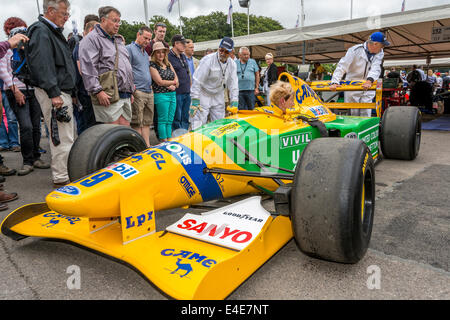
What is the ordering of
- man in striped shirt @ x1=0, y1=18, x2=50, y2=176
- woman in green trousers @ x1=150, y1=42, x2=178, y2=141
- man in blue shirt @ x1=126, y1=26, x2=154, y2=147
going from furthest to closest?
woman in green trousers @ x1=150, y1=42, x2=178, y2=141 < man in blue shirt @ x1=126, y1=26, x2=154, y2=147 < man in striped shirt @ x1=0, y1=18, x2=50, y2=176

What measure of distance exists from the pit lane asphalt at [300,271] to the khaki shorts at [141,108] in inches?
94.5

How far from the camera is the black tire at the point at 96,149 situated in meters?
2.74

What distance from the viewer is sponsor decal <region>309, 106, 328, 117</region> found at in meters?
3.93

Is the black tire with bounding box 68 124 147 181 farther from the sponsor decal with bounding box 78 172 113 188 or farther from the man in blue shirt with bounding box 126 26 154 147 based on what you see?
the man in blue shirt with bounding box 126 26 154 147

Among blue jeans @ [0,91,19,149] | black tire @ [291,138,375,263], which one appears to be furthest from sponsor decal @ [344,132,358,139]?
blue jeans @ [0,91,19,149]

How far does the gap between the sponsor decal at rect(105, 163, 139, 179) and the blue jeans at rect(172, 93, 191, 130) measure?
4023 millimetres

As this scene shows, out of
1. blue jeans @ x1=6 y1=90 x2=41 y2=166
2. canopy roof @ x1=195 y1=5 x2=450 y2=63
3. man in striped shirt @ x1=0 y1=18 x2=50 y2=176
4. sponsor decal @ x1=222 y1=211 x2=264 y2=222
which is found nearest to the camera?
sponsor decal @ x1=222 y1=211 x2=264 y2=222

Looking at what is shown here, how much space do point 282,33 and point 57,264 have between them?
10.3 metres

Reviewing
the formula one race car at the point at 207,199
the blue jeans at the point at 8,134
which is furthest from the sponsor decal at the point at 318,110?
the blue jeans at the point at 8,134

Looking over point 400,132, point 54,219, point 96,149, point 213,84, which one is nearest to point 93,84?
point 96,149

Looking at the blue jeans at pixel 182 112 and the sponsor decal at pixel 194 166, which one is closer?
the sponsor decal at pixel 194 166

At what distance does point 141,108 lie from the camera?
526 centimetres

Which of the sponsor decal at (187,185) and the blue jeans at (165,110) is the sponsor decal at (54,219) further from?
the blue jeans at (165,110)
